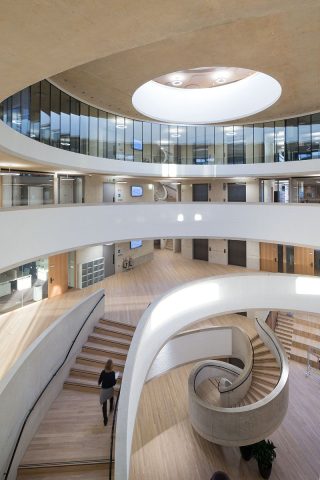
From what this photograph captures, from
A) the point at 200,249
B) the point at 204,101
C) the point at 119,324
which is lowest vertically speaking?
the point at 119,324

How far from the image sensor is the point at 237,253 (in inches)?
792

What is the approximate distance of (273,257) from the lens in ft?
61.6

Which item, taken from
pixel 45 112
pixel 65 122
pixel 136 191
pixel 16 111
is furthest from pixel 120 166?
pixel 16 111

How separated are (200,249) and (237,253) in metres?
2.79

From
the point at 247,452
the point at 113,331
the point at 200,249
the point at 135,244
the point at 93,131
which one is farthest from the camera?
the point at 200,249

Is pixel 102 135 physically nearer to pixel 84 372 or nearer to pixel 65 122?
pixel 65 122

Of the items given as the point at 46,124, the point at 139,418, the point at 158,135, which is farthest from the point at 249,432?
the point at 158,135

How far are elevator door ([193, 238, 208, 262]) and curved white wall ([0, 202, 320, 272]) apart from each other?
7192 mm

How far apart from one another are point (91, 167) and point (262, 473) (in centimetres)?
1247

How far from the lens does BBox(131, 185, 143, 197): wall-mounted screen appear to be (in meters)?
19.0

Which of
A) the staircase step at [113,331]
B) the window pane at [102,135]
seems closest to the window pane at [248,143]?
the window pane at [102,135]

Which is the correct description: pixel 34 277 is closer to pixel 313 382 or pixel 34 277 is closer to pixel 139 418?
pixel 139 418

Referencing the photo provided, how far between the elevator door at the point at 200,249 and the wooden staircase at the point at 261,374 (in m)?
7.81

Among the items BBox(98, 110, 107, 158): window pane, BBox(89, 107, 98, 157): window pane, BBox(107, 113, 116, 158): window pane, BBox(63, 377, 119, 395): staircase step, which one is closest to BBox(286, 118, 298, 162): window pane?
BBox(107, 113, 116, 158): window pane
